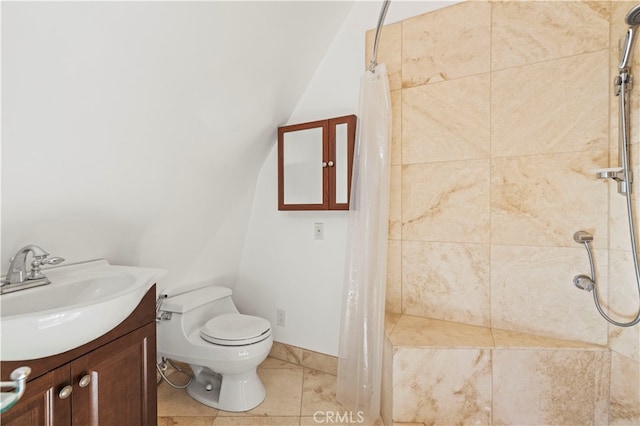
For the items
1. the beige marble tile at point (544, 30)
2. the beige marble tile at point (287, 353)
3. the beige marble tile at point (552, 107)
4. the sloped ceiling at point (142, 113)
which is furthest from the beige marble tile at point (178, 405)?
the beige marble tile at point (544, 30)

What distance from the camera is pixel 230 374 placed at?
5.45 feet

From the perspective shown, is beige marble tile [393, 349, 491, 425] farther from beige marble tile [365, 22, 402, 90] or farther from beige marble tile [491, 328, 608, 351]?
beige marble tile [365, 22, 402, 90]

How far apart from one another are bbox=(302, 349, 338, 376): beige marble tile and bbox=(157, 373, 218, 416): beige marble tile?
62 cm

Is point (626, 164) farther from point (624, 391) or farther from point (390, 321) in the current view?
point (390, 321)

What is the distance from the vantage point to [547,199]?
145 centimetres

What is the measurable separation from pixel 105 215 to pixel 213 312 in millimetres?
880

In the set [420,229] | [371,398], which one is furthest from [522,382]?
[420,229]

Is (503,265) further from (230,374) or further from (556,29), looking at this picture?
(230,374)

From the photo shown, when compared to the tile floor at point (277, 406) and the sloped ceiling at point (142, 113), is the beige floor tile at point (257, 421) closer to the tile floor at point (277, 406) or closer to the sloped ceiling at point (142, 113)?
the tile floor at point (277, 406)

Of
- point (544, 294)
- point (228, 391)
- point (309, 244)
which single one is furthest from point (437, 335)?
point (228, 391)

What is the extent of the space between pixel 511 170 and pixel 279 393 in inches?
68.9

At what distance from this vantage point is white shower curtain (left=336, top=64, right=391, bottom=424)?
1.54m

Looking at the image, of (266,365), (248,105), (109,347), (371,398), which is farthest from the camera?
(266,365)

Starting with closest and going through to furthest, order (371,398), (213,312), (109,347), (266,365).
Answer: (109,347)
(371,398)
(213,312)
(266,365)
